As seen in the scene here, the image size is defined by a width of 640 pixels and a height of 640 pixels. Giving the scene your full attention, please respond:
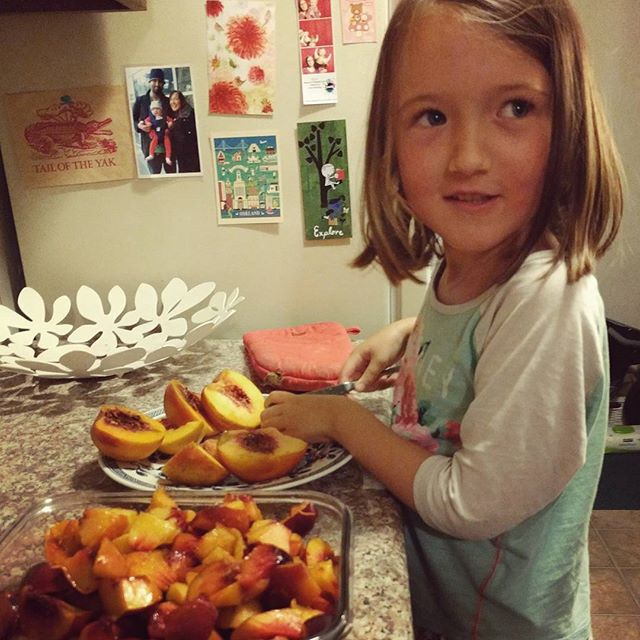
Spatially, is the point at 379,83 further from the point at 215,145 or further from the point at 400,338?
the point at 215,145

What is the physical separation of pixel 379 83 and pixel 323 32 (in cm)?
41

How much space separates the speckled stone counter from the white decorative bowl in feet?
0.14

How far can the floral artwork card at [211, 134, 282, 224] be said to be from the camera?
1006 millimetres

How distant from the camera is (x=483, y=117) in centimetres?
50

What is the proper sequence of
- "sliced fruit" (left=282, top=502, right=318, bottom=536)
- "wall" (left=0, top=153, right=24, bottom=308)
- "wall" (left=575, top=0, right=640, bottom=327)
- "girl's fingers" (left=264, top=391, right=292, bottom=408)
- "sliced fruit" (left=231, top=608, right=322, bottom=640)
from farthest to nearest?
"wall" (left=575, top=0, right=640, bottom=327)
"wall" (left=0, top=153, right=24, bottom=308)
"girl's fingers" (left=264, top=391, right=292, bottom=408)
"sliced fruit" (left=282, top=502, right=318, bottom=536)
"sliced fruit" (left=231, top=608, right=322, bottom=640)

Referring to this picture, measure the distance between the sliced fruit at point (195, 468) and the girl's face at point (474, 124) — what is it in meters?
0.31

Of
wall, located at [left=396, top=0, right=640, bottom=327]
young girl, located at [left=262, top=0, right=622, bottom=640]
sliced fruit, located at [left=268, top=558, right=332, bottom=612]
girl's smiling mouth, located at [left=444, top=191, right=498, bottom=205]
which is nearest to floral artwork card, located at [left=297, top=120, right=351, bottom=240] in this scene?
young girl, located at [left=262, top=0, right=622, bottom=640]

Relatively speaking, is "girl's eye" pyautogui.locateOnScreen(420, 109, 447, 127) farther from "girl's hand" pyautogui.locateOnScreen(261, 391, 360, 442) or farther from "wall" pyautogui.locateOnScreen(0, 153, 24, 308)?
"wall" pyautogui.locateOnScreen(0, 153, 24, 308)

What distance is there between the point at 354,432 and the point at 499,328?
0.18 metres

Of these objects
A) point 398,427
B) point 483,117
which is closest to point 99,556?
point 398,427

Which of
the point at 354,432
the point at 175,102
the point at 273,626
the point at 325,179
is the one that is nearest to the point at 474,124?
the point at 354,432

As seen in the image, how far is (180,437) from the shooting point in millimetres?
612

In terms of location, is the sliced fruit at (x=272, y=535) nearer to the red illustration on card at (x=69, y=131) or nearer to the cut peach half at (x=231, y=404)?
the cut peach half at (x=231, y=404)

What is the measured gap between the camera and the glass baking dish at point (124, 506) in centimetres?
43
